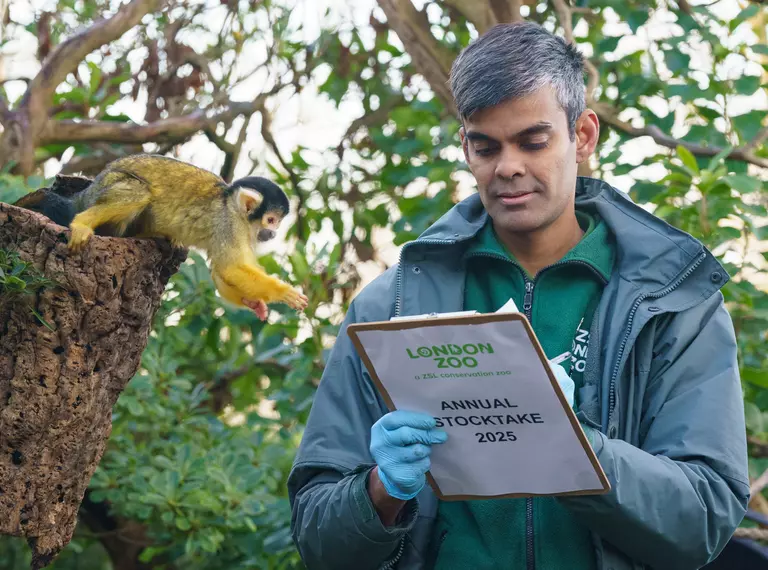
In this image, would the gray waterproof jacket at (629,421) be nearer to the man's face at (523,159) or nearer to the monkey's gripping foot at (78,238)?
the man's face at (523,159)

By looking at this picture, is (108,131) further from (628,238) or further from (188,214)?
(628,238)

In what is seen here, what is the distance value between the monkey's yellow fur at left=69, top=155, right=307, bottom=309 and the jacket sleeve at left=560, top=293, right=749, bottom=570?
0.79m

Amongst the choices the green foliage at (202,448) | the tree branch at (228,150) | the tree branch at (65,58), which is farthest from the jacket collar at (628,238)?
the tree branch at (228,150)

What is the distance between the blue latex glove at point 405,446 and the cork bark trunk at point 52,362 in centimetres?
55

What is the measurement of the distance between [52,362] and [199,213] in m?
0.50

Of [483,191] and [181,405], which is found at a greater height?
[483,191]

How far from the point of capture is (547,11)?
12.3 feet

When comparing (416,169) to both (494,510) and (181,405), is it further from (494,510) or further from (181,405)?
(494,510)

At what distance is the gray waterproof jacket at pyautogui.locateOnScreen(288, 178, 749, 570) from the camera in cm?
140

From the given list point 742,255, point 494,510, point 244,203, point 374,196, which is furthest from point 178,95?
point 494,510

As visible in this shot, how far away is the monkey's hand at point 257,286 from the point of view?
2010 millimetres

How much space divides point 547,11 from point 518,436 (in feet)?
9.09

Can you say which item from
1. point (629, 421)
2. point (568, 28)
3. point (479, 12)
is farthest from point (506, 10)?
point (629, 421)

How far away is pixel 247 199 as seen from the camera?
210 centimetres
